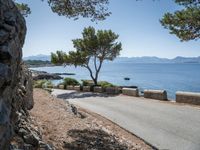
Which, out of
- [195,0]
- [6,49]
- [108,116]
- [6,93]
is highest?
[195,0]

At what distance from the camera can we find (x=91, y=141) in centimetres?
915

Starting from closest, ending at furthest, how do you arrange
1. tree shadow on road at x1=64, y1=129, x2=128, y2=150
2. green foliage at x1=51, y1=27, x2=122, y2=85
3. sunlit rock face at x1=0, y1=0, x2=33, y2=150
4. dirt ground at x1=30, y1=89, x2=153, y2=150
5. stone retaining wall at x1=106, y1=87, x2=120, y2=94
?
sunlit rock face at x1=0, y1=0, x2=33, y2=150, dirt ground at x1=30, y1=89, x2=153, y2=150, tree shadow on road at x1=64, y1=129, x2=128, y2=150, stone retaining wall at x1=106, y1=87, x2=120, y2=94, green foliage at x1=51, y1=27, x2=122, y2=85

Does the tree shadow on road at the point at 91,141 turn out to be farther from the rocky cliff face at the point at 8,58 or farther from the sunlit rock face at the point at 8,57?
the sunlit rock face at the point at 8,57

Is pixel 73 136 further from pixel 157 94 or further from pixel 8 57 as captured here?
pixel 157 94

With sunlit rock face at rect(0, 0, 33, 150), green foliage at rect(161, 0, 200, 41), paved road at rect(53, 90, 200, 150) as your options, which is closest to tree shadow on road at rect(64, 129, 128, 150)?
paved road at rect(53, 90, 200, 150)

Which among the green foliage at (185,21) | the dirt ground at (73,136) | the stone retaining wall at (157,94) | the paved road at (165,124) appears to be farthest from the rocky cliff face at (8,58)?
the stone retaining wall at (157,94)

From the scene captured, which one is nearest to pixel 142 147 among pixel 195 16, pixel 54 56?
pixel 195 16

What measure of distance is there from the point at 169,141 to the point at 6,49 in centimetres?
757

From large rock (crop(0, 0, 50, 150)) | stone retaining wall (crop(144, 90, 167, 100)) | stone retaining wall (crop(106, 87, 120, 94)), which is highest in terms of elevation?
large rock (crop(0, 0, 50, 150))

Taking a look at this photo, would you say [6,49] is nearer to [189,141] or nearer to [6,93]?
[6,93]

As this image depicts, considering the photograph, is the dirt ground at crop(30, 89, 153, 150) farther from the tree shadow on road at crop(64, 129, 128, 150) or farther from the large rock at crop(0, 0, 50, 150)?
the large rock at crop(0, 0, 50, 150)

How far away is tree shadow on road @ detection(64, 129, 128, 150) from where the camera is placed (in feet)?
27.5

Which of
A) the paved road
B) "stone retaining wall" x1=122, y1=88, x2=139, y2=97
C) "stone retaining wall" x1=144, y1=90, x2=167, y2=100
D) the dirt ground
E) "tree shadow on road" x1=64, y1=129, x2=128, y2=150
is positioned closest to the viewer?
the dirt ground

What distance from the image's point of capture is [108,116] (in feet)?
55.8
